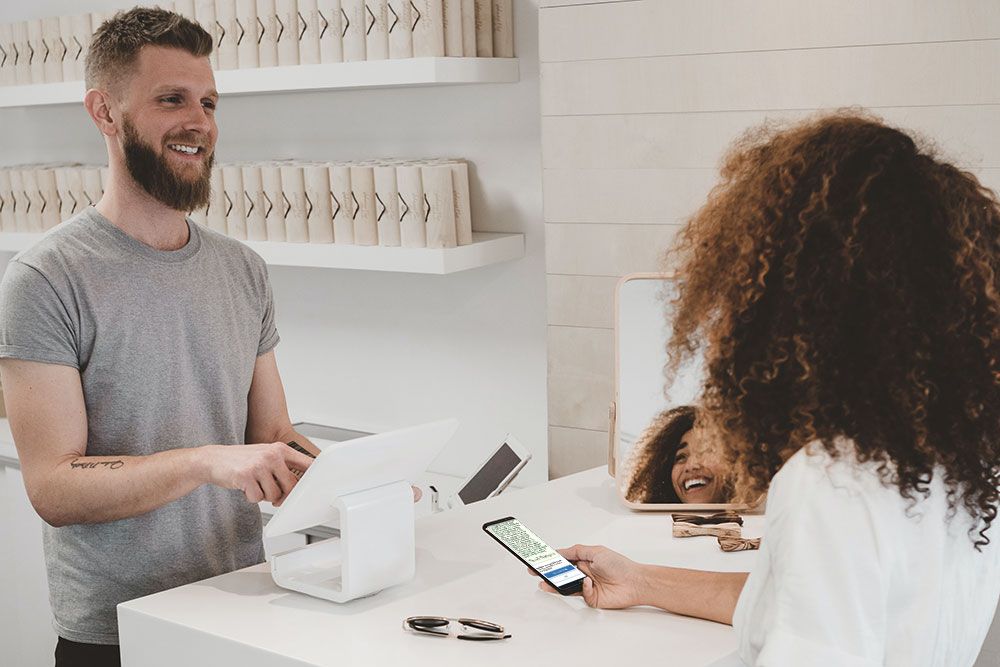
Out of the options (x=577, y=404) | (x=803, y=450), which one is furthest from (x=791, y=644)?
(x=577, y=404)

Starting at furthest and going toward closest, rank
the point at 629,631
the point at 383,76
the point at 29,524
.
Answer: the point at 29,524
the point at 383,76
the point at 629,631

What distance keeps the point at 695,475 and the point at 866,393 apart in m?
0.91

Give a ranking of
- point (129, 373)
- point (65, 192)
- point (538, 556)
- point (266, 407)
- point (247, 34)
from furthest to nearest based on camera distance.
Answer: point (65, 192)
point (247, 34)
point (266, 407)
point (129, 373)
point (538, 556)

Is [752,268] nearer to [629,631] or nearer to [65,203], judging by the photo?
[629,631]

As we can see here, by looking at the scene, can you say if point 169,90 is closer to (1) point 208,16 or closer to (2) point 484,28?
(2) point 484,28

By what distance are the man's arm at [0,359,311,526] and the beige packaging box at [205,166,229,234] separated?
1.34 meters

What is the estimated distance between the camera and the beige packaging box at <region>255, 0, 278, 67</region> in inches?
106

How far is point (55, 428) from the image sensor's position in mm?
1568

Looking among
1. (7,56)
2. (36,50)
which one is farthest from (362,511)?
(7,56)

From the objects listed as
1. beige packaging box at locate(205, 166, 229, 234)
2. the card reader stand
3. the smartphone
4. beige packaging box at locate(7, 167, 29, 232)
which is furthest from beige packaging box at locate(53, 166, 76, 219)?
the smartphone

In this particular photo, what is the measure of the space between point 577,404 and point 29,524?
5.66ft

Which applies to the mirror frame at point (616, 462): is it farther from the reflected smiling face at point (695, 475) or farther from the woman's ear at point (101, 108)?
the woman's ear at point (101, 108)

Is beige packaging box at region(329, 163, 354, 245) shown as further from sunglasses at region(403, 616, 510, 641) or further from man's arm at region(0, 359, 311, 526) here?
sunglasses at region(403, 616, 510, 641)

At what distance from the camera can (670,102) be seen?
2.09 m
